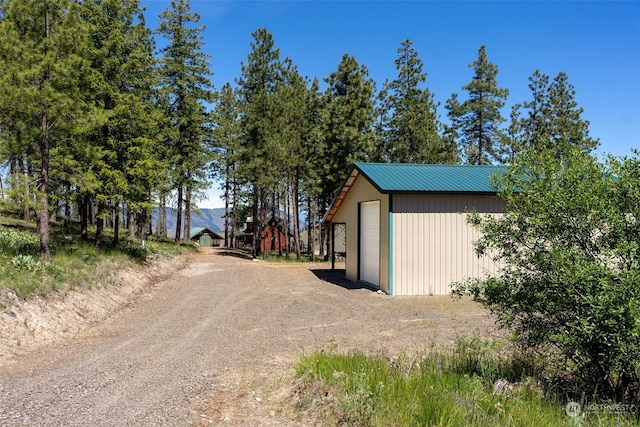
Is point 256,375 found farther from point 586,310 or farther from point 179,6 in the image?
point 179,6

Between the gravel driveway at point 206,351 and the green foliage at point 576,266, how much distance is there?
9.08 ft

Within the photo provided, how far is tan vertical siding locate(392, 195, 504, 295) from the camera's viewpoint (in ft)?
50.8

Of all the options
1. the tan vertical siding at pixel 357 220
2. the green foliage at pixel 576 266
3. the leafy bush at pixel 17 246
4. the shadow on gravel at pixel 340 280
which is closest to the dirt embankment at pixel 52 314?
the leafy bush at pixel 17 246

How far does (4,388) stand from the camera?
19.7 ft

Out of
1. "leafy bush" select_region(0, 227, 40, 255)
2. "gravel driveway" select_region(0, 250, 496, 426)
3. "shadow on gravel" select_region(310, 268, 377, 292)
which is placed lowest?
"shadow on gravel" select_region(310, 268, 377, 292)

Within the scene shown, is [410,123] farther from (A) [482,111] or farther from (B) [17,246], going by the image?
(B) [17,246]

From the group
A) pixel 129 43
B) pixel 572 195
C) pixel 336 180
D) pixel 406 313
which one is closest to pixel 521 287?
pixel 572 195

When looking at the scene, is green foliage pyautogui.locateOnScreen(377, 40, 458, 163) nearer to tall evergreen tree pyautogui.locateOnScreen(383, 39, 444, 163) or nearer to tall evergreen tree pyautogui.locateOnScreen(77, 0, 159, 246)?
tall evergreen tree pyautogui.locateOnScreen(383, 39, 444, 163)

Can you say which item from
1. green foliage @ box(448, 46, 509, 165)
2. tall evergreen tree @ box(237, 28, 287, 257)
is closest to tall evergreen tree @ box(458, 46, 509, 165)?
green foliage @ box(448, 46, 509, 165)

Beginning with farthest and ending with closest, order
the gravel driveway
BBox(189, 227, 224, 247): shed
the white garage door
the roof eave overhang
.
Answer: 1. BBox(189, 227, 224, 247): shed
2. the roof eave overhang
3. the white garage door
4. the gravel driveway

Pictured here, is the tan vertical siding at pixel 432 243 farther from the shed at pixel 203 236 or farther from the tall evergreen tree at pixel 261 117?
the shed at pixel 203 236

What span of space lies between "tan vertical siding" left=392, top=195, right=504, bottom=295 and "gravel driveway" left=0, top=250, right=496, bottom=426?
0.91 metres

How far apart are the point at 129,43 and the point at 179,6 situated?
51.8ft

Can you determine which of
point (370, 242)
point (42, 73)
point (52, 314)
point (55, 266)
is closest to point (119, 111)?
point (42, 73)
